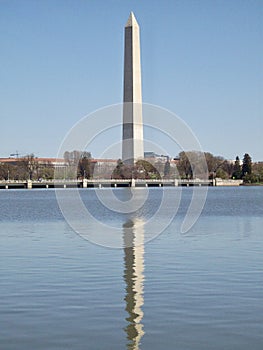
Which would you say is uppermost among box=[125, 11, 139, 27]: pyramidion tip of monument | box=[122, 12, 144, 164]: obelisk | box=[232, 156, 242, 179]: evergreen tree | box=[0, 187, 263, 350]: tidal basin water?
box=[125, 11, 139, 27]: pyramidion tip of monument

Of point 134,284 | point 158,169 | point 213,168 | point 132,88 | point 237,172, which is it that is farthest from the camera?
point 237,172

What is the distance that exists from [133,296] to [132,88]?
2909 inches

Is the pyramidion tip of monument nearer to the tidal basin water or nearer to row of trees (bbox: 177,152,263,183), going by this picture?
row of trees (bbox: 177,152,263,183)

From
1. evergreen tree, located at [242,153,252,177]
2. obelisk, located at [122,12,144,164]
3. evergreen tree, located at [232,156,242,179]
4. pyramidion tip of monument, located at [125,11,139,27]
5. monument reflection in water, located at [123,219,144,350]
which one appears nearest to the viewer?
monument reflection in water, located at [123,219,144,350]

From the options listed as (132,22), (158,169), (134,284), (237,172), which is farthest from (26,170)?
(134,284)

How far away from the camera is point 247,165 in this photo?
14025 cm

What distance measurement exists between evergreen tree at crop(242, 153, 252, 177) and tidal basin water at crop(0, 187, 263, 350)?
120 meters

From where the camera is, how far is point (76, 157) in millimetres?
146250

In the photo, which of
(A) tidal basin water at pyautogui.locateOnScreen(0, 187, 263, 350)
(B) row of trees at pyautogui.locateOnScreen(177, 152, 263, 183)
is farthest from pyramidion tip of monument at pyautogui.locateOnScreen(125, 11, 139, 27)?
(A) tidal basin water at pyautogui.locateOnScreen(0, 187, 263, 350)

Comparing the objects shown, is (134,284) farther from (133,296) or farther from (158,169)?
(158,169)

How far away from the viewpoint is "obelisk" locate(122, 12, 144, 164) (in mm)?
83938

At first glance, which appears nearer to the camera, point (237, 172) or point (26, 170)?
point (26, 170)

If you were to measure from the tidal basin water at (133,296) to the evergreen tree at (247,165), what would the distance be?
120 meters

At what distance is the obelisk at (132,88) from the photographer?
83.9 meters
